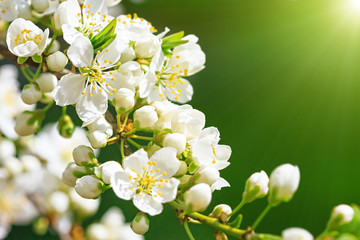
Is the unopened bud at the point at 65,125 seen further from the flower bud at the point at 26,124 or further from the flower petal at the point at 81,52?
the flower petal at the point at 81,52

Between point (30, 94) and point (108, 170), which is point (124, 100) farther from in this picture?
point (30, 94)

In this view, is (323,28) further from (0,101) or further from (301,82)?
(0,101)

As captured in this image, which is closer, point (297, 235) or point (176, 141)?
point (297, 235)

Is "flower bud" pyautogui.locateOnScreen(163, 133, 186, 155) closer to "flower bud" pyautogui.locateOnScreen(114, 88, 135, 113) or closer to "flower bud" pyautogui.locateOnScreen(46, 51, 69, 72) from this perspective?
"flower bud" pyautogui.locateOnScreen(114, 88, 135, 113)

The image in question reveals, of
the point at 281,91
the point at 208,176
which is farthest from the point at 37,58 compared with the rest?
the point at 281,91

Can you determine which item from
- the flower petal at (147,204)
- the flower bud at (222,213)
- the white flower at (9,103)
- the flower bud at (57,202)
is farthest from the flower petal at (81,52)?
the flower bud at (57,202)

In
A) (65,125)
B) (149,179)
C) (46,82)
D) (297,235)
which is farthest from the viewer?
(65,125)
